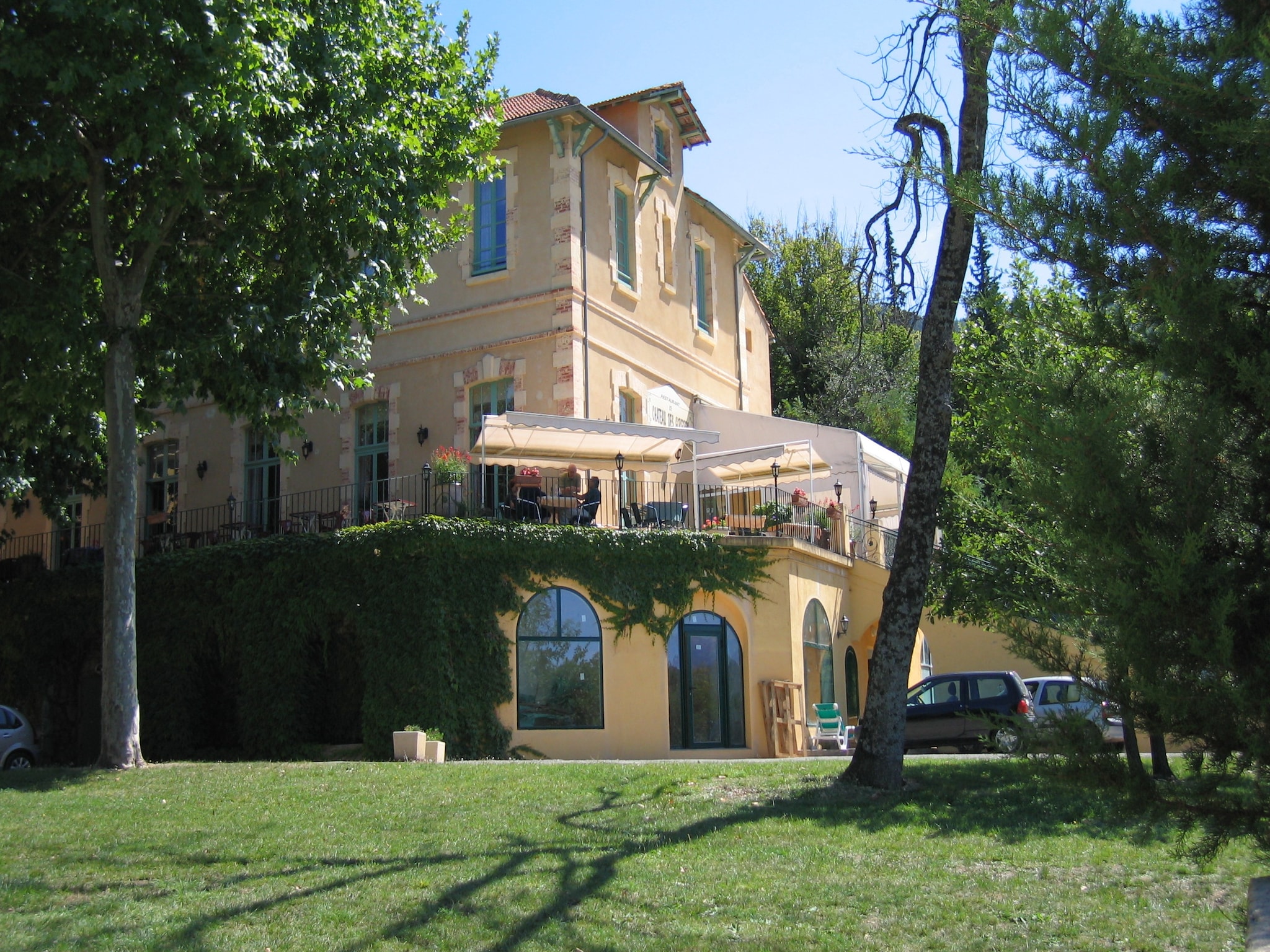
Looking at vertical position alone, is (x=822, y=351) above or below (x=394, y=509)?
above

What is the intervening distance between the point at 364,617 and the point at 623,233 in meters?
10.0

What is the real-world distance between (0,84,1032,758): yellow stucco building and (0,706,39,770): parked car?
4.27 m

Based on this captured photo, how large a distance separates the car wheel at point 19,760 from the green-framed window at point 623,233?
13.8 metres

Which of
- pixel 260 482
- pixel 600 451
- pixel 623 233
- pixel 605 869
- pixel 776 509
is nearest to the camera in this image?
pixel 605 869

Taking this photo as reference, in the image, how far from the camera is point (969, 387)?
18750 mm

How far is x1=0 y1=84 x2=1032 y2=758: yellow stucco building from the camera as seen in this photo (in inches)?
773

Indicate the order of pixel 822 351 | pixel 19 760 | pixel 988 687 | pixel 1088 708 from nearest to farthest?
pixel 1088 708 → pixel 988 687 → pixel 19 760 → pixel 822 351

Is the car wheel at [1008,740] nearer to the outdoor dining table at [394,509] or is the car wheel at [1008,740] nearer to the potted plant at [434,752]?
the potted plant at [434,752]

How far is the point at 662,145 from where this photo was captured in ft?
85.4

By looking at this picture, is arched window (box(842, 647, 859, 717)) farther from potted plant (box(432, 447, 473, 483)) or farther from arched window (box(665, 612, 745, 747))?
potted plant (box(432, 447, 473, 483))

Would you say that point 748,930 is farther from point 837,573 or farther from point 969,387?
point 837,573

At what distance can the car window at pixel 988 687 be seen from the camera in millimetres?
19125

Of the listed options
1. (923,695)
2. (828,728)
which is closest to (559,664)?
(828,728)

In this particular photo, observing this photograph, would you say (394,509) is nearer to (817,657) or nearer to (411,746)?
(411,746)
